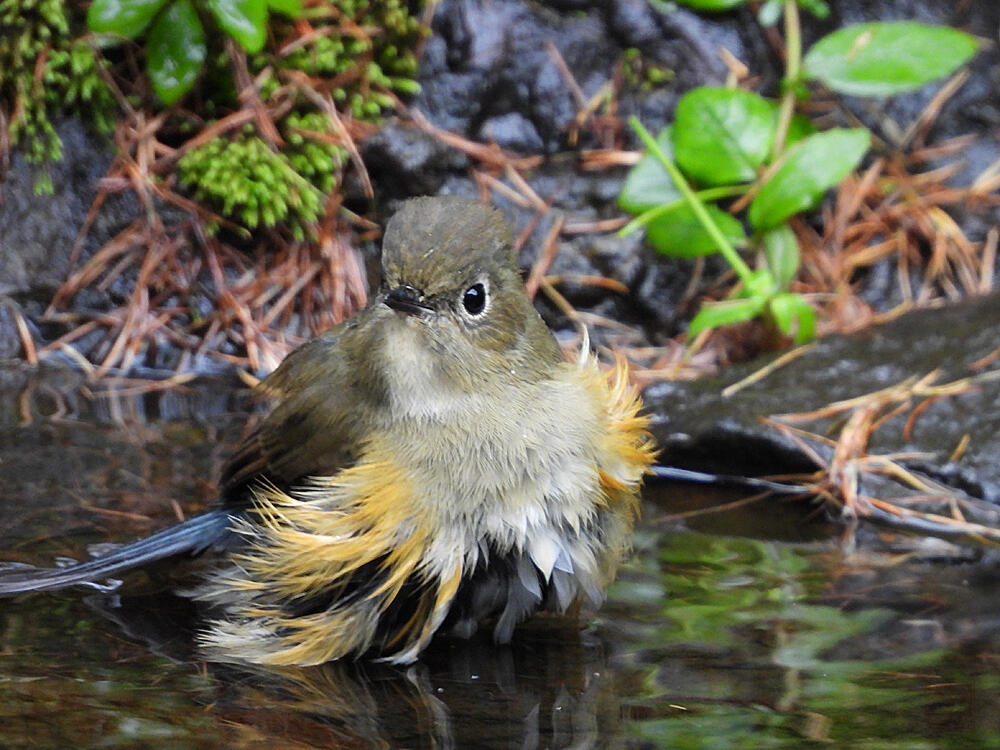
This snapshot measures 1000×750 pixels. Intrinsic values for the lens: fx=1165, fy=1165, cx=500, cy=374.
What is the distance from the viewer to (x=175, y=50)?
4727 millimetres

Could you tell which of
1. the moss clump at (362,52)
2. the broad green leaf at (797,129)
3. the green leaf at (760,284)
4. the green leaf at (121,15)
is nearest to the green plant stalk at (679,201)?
the broad green leaf at (797,129)

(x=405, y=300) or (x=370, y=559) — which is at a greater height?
(x=405, y=300)

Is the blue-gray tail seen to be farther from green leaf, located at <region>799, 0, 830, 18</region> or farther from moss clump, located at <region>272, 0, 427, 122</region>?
green leaf, located at <region>799, 0, 830, 18</region>

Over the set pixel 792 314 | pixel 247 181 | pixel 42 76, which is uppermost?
pixel 42 76

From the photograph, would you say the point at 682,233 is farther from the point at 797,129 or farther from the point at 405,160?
the point at 405,160

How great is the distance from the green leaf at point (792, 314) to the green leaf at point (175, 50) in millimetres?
2573

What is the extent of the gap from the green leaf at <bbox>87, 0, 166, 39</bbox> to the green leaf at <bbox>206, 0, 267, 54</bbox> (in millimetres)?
258

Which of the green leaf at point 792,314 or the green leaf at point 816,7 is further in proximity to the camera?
the green leaf at point 816,7

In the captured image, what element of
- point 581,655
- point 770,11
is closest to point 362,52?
point 770,11

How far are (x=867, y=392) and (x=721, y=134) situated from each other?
1355mm

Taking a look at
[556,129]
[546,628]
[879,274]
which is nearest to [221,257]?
[556,129]

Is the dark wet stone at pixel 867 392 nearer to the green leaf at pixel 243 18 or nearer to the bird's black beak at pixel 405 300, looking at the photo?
the bird's black beak at pixel 405 300

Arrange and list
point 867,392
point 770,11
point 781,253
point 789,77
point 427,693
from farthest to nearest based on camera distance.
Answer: point 770,11 → point 789,77 → point 781,253 → point 867,392 → point 427,693

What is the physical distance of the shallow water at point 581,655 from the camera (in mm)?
2396
